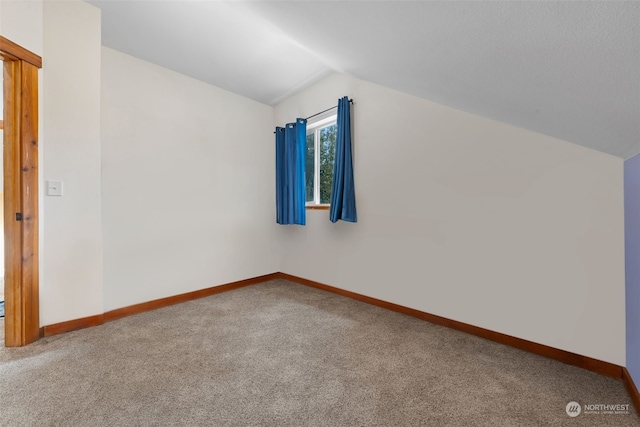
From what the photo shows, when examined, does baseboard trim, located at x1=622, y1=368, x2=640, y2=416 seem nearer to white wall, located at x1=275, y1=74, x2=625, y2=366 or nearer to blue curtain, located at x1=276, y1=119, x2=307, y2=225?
white wall, located at x1=275, y1=74, x2=625, y2=366

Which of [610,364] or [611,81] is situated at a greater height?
[611,81]

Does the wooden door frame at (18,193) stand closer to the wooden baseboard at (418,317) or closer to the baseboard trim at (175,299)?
the wooden baseboard at (418,317)

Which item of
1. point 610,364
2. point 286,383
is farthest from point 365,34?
point 610,364

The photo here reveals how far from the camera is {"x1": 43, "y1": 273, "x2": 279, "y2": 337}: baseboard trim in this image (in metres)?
1.98

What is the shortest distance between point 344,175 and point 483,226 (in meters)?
1.30

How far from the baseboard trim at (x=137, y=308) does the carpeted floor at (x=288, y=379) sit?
74mm

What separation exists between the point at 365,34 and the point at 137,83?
238 centimetres

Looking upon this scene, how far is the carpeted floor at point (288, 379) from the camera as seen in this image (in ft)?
3.89

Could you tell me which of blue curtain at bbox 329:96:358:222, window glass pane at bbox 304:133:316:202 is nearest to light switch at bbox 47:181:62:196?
blue curtain at bbox 329:96:358:222

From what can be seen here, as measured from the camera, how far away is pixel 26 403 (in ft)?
→ 4.14

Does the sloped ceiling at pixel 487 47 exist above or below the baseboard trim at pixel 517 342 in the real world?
Answer: above

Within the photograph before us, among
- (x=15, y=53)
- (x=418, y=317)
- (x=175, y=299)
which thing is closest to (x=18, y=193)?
(x=15, y=53)

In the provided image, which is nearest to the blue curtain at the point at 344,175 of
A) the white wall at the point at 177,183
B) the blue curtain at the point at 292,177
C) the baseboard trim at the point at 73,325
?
the blue curtain at the point at 292,177

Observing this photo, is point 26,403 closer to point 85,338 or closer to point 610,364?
point 85,338
